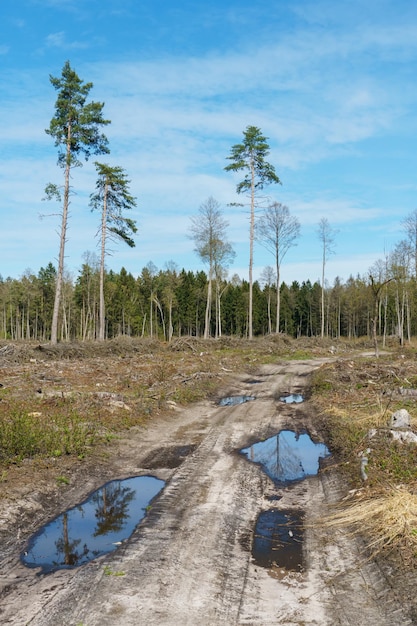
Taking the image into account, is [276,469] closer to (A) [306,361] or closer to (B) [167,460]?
(B) [167,460]

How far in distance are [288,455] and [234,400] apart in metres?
5.96

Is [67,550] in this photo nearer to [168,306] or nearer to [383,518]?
[383,518]

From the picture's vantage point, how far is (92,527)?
5.34 meters

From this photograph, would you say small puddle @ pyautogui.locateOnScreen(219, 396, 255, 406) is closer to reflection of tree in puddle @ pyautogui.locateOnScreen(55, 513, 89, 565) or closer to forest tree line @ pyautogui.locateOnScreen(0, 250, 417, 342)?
reflection of tree in puddle @ pyautogui.locateOnScreen(55, 513, 89, 565)

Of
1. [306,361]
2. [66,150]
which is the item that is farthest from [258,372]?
[66,150]

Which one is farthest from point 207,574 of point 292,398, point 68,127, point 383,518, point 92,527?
point 68,127

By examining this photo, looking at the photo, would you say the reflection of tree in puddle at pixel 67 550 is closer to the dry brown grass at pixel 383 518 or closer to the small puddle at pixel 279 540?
the small puddle at pixel 279 540

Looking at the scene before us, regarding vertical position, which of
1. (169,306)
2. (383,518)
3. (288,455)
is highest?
(169,306)

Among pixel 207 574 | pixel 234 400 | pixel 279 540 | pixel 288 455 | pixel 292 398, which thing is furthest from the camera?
pixel 292 398

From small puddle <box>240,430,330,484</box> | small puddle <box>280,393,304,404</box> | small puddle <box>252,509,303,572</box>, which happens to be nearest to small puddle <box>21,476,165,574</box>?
small puddle <box>252,509,303,572</box>

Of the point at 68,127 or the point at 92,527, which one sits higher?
the point at 68,127

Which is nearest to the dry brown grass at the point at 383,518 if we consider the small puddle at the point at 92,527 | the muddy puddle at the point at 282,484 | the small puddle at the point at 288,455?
the muddy puddle at the point at 282,484

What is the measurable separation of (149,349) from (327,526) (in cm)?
2218

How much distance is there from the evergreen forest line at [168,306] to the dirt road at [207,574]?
167 ft
